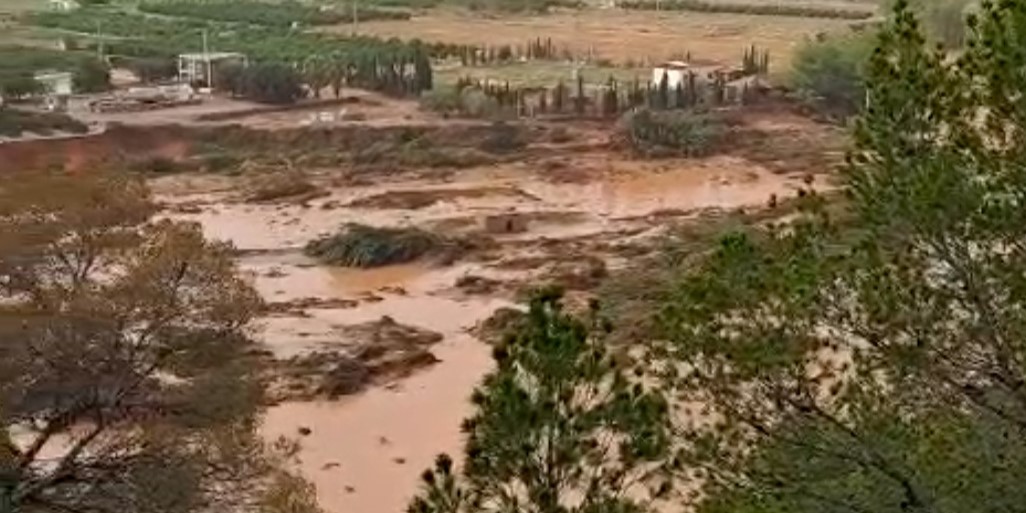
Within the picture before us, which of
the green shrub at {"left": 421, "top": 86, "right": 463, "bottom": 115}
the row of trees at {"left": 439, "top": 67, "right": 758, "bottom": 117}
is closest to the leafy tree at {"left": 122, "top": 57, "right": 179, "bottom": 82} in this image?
the green shrub at {"left": 421, "top": 86, "right": 463, "bottom": 115}

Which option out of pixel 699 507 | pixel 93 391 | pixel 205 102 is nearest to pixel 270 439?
pixel 93 391

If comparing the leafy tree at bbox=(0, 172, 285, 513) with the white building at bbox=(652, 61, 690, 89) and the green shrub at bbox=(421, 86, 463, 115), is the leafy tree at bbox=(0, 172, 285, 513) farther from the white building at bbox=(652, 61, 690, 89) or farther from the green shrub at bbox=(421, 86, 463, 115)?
the white building at bbox=(652, 61, 690, 89)

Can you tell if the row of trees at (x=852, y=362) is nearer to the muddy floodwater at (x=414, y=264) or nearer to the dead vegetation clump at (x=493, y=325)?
the muddy floodwater at (x=414, y=264)

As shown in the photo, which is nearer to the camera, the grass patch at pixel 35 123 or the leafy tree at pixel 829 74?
the grass patch at pixel 35 123

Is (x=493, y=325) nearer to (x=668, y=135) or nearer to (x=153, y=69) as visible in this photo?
(x=668, y=135)

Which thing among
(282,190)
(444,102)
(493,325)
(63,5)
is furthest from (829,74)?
(63,5)

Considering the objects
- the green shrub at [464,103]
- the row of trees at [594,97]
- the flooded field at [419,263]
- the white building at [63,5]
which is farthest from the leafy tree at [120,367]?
the white building at [63,5]

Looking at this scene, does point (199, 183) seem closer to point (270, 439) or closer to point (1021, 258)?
point (270, 439)
